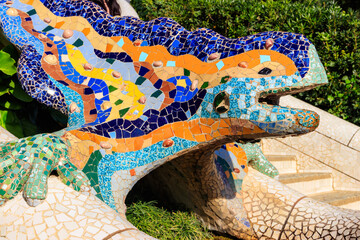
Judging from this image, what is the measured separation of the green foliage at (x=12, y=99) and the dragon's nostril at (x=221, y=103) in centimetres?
246

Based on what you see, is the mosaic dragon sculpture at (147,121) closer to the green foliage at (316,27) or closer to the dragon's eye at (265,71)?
the dragon's eye at (265,71)

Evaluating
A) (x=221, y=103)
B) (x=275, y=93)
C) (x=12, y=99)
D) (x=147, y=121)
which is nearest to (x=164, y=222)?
(x=147, y=121)

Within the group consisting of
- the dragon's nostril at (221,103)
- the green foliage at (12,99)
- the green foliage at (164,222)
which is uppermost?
the dragon's nostril at (221,103)

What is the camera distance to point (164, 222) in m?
4.30

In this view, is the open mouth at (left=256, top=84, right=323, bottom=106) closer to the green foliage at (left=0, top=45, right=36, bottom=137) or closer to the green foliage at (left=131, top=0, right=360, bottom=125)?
the green foliage at (left=0, top=45, right=36, bottom=137)

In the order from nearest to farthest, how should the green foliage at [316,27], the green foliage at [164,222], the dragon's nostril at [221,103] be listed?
the dragon's nostril at [221,103] → the green foliage at [164,222] → the green foliage at [316,27]

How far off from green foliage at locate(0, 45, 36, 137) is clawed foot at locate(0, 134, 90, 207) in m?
1.67

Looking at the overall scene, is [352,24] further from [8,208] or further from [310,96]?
[8,208]

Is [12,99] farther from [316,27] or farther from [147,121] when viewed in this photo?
[316,27]

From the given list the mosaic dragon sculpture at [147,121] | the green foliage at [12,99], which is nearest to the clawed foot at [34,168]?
the mosaic dragon sculpture at [147,121]

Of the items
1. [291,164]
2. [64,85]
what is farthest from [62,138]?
[291,164]

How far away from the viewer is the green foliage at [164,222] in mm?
4188

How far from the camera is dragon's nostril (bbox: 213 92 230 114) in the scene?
10.2 feet

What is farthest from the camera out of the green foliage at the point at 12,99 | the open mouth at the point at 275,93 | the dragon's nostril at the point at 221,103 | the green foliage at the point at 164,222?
the green foliage at the point at 12,99
